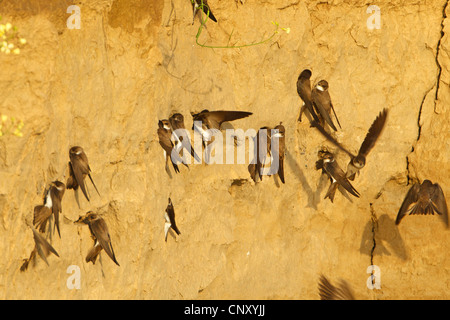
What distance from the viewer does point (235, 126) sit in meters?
4.10

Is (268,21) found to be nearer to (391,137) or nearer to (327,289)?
(391,137)

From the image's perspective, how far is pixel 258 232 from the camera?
14.4 ft

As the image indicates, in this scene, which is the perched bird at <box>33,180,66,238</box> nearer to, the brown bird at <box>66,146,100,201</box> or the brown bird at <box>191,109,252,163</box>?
the brown bird at <box>66,146,100,201</box>

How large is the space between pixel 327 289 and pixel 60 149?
176 cm

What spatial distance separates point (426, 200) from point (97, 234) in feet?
7.15

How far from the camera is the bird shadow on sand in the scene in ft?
16.1

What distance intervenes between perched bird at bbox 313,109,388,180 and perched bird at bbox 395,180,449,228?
1.25ft

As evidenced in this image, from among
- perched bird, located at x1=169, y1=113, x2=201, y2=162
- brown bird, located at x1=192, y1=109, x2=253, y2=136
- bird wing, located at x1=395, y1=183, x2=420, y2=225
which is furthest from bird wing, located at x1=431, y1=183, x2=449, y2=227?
perched bird, located at x1=169, y1=113, x2=201, y2=162

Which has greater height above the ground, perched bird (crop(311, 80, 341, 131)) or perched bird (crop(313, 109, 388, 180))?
perched bird (crop(311, 80, 341, 131))

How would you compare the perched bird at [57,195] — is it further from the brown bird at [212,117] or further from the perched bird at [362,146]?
the perched bird at [362,146]

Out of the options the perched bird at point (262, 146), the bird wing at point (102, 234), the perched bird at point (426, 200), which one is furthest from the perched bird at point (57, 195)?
the perched bird at point (426, 200)

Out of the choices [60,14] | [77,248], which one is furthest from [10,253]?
[60,14]

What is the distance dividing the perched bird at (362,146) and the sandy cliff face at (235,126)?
0.08 meters

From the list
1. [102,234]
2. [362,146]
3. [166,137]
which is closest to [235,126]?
[166,137]
